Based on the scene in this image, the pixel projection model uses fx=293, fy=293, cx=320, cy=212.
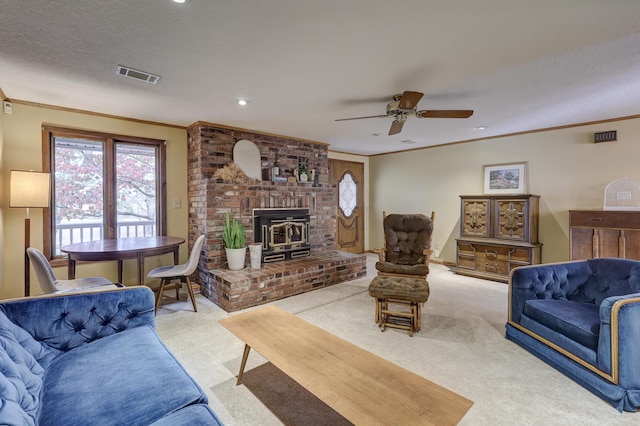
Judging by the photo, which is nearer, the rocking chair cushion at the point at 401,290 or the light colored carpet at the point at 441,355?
the light colored carpet at the point at 441,355

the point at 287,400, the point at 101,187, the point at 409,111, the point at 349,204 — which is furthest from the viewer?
the point at 349,204

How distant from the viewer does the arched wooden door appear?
261 inches

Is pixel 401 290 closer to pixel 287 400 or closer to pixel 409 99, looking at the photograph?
pixel 287 400

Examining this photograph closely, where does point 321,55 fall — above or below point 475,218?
above

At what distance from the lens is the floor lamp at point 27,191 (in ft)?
9.30

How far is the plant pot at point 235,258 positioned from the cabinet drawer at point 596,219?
4532 millimetres

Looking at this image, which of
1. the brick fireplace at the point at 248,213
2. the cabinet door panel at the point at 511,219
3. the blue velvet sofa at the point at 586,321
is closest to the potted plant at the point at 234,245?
the brick fireplace at the point at 248,213

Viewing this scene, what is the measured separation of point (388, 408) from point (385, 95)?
2.74 m

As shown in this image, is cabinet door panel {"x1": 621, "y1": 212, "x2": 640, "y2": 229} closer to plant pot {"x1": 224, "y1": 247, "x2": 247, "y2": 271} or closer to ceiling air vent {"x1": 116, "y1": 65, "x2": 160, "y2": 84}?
plant pot {"x1": 224, "y1": 247, "x2": 247, "y2": 271}

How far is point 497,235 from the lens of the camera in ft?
15.6

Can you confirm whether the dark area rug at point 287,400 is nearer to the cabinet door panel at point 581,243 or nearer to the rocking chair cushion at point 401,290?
the rocking chair cushion at point 401,290

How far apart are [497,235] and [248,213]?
157 inches

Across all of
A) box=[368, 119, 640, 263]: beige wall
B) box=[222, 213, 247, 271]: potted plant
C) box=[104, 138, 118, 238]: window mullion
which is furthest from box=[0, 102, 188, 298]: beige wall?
box=[368, 119, 640, 263]: beige wall

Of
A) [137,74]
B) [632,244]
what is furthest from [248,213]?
[632,244]
